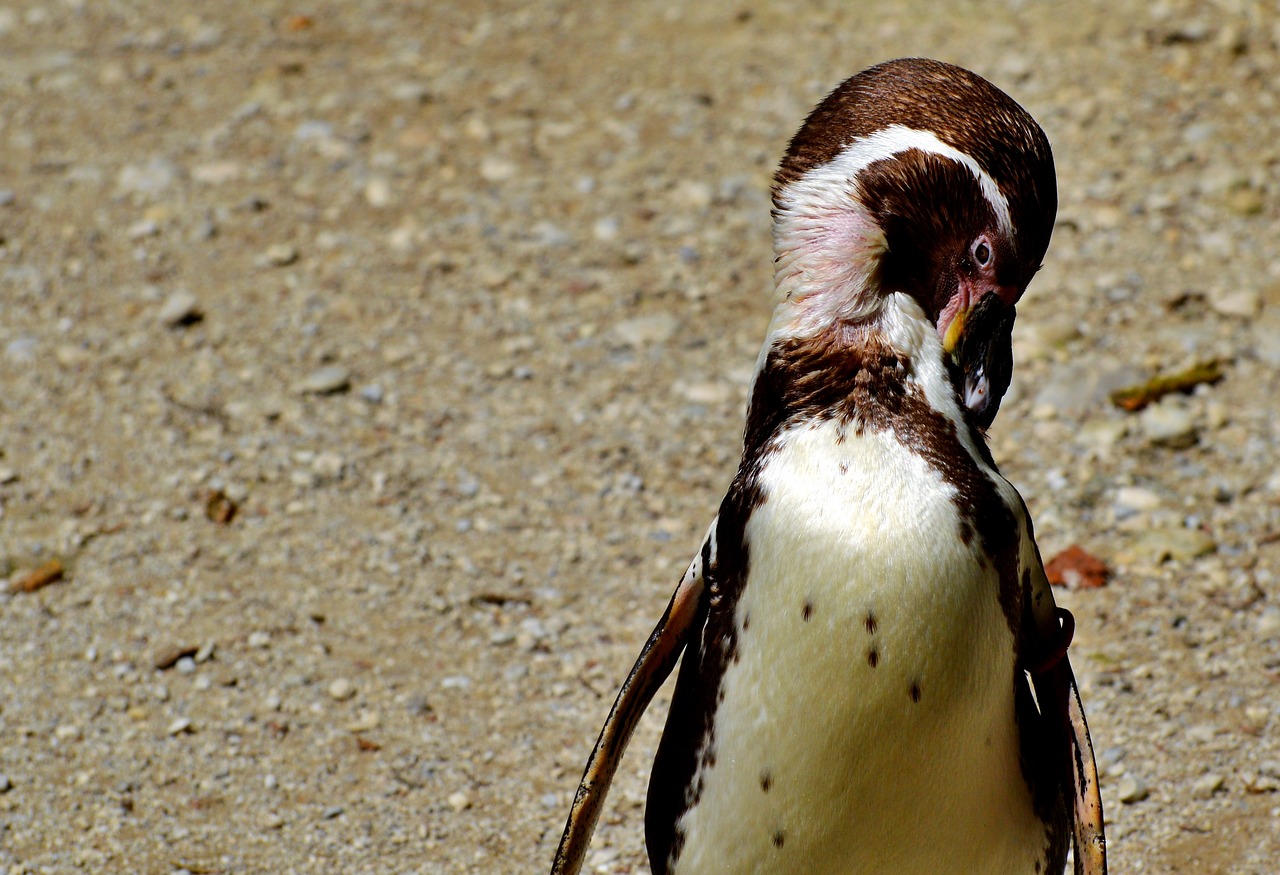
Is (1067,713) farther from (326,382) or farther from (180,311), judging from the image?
(180,311)

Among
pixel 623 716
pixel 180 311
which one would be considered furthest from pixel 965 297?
pixel 180 311

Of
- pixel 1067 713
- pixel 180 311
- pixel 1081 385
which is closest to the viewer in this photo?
pixel 1067 713

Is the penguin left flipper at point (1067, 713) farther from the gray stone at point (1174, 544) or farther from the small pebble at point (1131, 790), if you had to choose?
the gray stone at point (1174, 544)

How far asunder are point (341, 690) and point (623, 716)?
123 cm

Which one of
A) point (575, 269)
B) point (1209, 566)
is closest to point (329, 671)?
point (575, 269)

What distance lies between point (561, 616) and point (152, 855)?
1.11 metres

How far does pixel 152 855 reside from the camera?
2.82 m

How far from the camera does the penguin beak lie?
2.05 m

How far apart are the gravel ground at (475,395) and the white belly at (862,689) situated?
881 millimetres

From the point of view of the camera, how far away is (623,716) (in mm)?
2258

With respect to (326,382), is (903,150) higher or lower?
higher

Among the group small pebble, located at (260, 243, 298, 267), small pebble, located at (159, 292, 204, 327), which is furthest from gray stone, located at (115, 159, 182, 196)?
small pebble, located at (159, 292, 204, 327)

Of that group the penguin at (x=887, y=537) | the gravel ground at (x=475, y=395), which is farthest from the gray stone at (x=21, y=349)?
the penguin at (x=887, y=537)

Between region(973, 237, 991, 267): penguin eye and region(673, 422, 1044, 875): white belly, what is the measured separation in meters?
0.30
